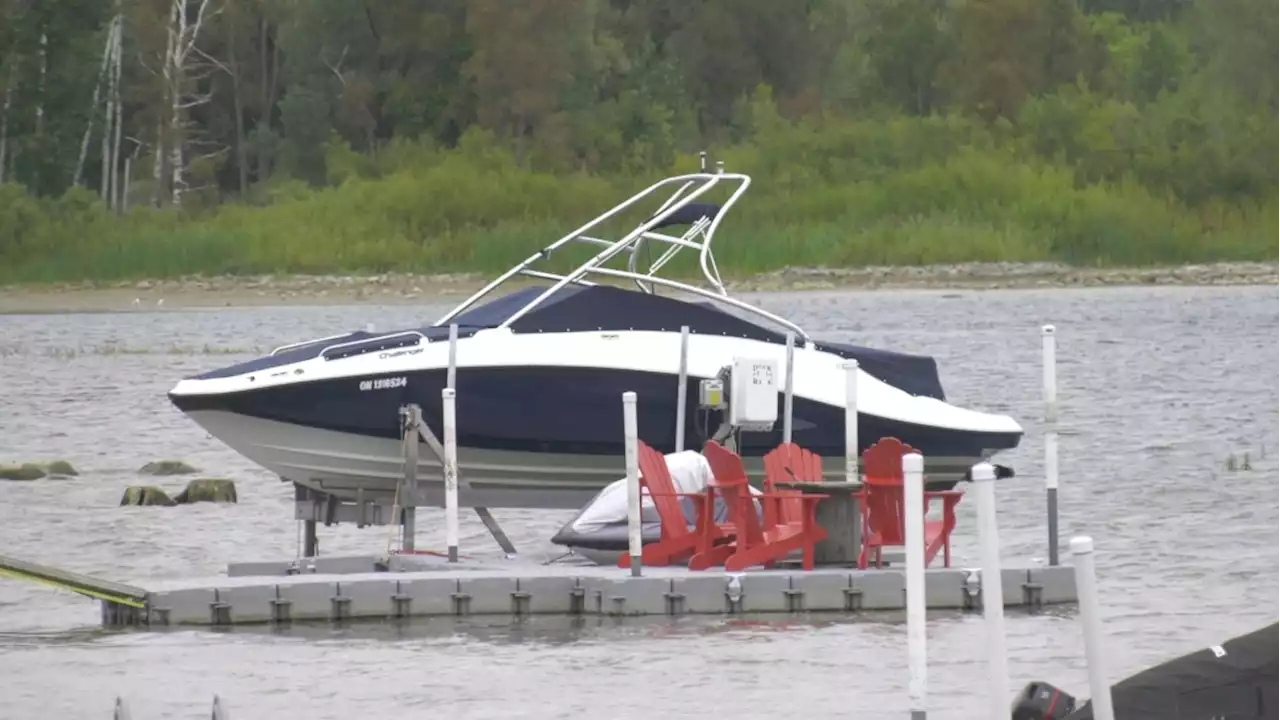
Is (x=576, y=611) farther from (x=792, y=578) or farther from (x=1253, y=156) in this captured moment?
(x=1253, y=156)

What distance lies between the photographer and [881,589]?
14.3 metres

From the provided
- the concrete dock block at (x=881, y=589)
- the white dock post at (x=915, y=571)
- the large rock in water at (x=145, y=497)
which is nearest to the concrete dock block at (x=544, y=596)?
the concrete dock block at (x=881, y=589)

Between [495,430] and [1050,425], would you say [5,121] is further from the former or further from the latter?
[1050,425]

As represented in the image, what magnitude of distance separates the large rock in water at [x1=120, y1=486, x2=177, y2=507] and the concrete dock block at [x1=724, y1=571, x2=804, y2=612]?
9109 mm

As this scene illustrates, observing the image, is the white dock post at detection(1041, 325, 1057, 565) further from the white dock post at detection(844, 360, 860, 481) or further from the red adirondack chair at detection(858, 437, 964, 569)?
the white dock post at detection(844, 360, 860, 481)

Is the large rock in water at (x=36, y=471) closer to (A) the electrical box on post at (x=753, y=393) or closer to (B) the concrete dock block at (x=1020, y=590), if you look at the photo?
(A) the electrical box on post at (x=753, y=393)

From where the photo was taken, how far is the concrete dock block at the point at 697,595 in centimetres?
1421

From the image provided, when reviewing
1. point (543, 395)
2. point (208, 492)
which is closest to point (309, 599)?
point (543, 395)

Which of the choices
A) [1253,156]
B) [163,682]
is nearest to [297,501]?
[163,682]

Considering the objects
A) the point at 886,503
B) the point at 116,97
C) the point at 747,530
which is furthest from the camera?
the point at 116,97

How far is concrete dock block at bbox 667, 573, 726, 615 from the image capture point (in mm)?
14211

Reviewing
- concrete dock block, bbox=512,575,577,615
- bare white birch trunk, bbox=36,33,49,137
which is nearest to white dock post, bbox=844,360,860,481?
concrete dock block, bbox=512,575,577,615

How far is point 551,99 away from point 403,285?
1057cm

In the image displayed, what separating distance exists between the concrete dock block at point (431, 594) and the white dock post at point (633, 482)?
3.42ft
